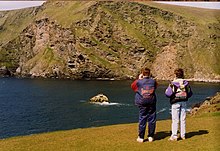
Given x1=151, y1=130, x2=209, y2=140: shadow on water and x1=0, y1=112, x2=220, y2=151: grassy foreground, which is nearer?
x1=0, y1=112, x2=220, y2=151: grassy foreground

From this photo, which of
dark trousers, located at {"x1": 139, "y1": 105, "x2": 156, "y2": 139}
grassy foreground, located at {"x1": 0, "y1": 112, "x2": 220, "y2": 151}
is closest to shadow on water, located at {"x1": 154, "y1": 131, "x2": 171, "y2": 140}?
grassy foreground, located at {"x1": 0, "y1": 112, "x2": 220, "y2": 151}

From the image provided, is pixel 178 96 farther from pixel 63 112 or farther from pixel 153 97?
pixel 63 112

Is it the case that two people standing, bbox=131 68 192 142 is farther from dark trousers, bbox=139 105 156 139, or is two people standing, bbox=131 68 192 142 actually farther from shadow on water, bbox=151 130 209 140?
shadow on water, bbox=151 130 209 140

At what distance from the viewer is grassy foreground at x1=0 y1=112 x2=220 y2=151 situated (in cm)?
1396

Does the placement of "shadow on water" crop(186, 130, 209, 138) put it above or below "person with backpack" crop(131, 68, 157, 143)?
below

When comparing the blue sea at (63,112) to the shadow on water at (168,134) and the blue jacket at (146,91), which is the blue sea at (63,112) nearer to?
the shadow on water at (168,134)

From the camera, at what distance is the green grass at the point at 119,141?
13977 mm

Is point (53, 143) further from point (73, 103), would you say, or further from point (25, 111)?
point (73, 103)

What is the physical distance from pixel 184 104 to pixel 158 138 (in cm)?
182

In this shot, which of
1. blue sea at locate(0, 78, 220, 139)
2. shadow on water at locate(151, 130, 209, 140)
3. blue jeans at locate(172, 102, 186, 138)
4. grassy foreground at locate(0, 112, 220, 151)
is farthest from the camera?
blue sea at locate(0, 78, 220, 139)

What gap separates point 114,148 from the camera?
46.6 ft

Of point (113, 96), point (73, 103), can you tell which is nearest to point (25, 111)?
point (73, 103)

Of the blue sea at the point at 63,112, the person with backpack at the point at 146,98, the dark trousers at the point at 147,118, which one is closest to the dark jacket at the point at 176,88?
the person with backpack at the point at 146,98

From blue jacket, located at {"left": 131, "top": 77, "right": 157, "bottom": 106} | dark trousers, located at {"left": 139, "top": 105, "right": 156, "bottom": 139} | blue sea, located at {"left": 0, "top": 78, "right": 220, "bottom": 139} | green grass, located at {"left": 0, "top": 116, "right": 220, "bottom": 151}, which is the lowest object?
blue sea, located at {"left": 0, "top": 78, "right": 220, "bottom": 139}
